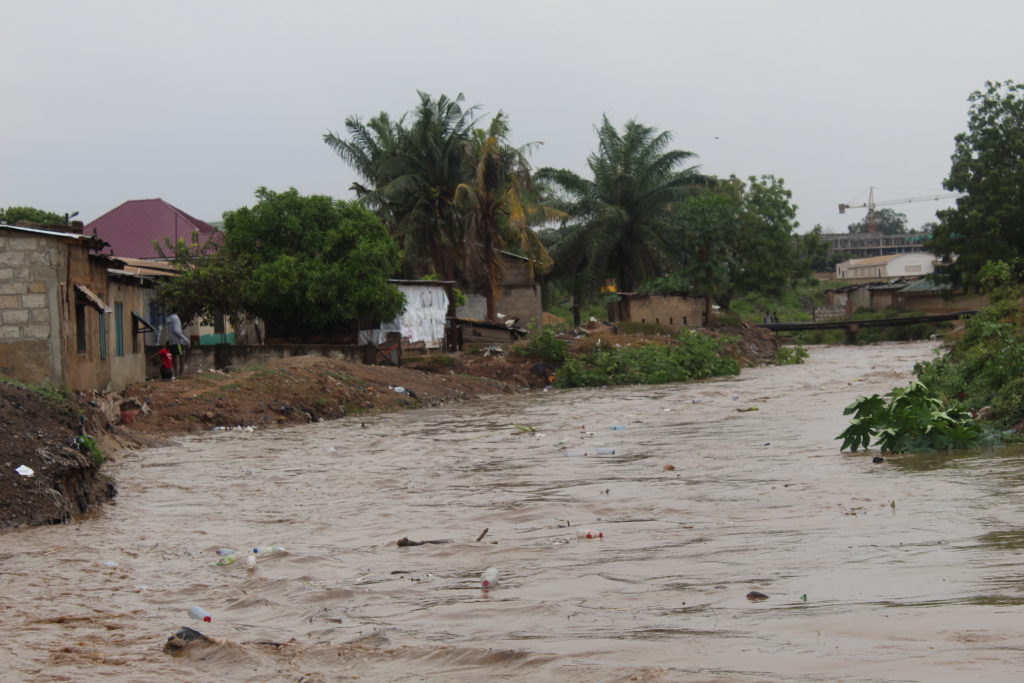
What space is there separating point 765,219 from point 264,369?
1397 inches

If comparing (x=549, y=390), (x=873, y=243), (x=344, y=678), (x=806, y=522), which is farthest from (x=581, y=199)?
(x=873, y=243)

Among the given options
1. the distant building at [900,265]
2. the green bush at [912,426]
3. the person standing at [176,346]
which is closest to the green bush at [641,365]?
the person standing at [176,346]

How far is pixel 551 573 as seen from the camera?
538 cm

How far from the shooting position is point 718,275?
3772 cm

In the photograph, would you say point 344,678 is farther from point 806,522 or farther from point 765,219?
point 765,219

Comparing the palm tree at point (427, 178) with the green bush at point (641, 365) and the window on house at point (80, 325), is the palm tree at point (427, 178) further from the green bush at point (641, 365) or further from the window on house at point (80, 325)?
the window on house at point (80, 325)

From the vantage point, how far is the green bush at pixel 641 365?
24750 millimetres

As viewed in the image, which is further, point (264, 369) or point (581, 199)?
point (581, 199)

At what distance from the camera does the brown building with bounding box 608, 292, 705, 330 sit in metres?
35.4

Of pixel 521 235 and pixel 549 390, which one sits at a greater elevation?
pixel 521 235

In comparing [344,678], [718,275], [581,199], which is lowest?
[344,678]

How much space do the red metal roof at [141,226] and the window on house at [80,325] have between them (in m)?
24.9

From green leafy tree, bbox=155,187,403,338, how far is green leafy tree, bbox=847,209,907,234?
371ft

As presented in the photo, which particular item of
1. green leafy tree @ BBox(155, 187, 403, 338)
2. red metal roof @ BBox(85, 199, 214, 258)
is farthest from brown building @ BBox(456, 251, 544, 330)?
green leafy tree @ BBox(155, 187, 403, 338)
